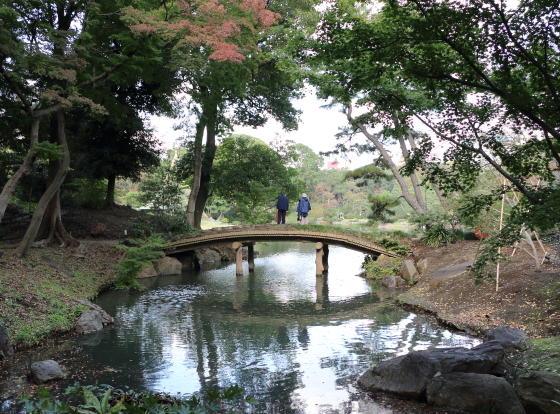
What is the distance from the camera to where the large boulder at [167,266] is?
19.1 metres

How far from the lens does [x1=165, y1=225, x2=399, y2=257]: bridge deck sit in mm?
17953

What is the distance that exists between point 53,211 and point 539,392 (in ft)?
51.9

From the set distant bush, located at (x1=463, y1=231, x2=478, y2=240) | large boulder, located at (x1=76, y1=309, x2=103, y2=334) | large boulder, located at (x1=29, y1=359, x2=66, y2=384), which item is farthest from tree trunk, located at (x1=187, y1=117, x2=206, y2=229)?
large boulder, located at (x1=29, y1=359, x2=66, y2=384)

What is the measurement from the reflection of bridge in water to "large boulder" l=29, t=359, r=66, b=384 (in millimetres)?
12105

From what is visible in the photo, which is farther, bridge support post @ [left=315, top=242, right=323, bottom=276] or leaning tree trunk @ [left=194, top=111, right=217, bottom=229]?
leaning tree trunk @ [left=194, top=111, right=217, bottom=229]

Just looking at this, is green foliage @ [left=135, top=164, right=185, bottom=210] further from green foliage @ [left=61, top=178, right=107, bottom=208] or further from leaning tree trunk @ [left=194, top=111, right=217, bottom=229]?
green foliage @ [left=61, top=178, right=107, bottom=208]

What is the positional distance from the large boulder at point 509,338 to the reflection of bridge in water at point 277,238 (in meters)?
9.99

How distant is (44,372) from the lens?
646cm

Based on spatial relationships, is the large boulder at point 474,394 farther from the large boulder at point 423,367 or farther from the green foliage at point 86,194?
the green foliage at point 86,194

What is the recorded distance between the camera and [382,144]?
20281 millimetres

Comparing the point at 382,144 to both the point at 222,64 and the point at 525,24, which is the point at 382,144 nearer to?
the point at 222,64

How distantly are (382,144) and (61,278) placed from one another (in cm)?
1401

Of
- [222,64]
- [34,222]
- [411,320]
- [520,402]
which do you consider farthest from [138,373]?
Result: [222,64]

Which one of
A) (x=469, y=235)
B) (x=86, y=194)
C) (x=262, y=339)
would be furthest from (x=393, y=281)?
(x=86, y=194)
